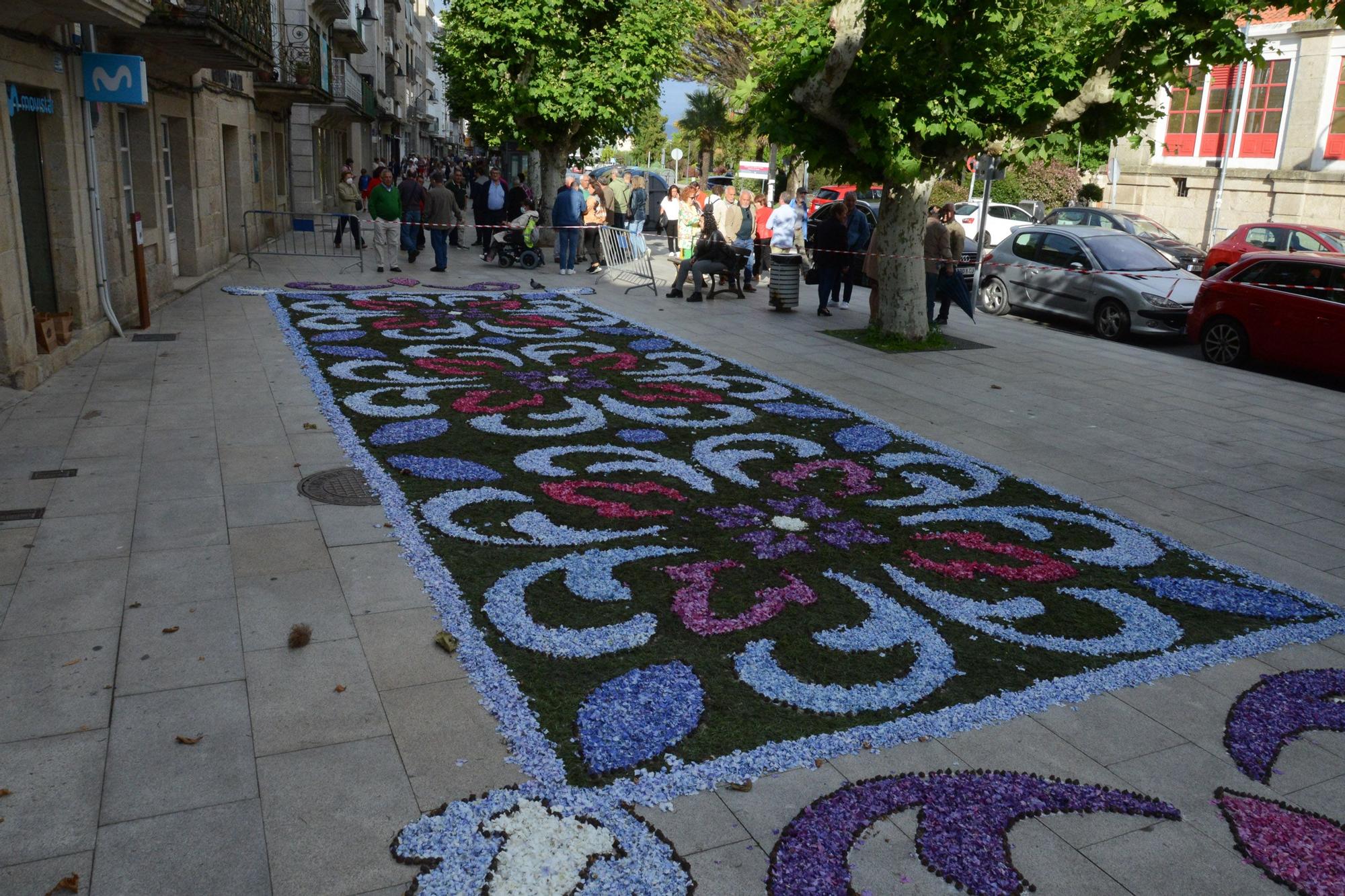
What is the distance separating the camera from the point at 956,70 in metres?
12.2

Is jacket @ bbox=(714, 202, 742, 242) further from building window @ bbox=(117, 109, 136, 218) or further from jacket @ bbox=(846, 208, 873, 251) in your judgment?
building window @ bbox=(117, 109, 136, 218)

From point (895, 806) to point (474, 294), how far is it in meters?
13.7

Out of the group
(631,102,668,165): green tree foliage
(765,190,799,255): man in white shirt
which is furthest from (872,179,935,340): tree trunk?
(631,102,668,165): green tree foliage

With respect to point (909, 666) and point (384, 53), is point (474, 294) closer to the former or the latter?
point (909, 666)

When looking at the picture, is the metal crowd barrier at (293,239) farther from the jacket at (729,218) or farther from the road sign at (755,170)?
the road sign at (755,170)

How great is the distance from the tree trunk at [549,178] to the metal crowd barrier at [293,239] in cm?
449

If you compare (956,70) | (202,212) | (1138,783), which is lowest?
(1138,783)

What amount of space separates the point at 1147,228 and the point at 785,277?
1458 cm

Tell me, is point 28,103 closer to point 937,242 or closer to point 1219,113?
point 937,242

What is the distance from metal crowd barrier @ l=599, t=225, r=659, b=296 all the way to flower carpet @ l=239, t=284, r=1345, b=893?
1015 centimetres

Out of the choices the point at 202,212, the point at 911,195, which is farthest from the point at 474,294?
the point at 911,195

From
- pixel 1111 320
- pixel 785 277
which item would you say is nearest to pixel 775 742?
pixel 785 277

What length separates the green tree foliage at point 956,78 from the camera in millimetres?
11492

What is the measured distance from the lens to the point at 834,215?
640 inches
